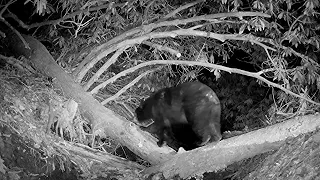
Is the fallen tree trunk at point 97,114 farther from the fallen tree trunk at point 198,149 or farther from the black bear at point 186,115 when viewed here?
A: the black bear at point 186,115

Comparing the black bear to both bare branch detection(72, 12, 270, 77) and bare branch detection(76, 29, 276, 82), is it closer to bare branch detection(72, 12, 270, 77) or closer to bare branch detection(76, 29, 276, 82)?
bare branch detection(76, 29, 276, 82)

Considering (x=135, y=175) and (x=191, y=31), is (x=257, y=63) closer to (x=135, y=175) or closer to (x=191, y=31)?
(x=191, y=31)

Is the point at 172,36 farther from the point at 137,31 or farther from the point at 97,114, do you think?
the point at 97,114

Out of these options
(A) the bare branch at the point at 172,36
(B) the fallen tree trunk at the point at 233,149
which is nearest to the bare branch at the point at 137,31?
(A) the bare branch at the point at 172,36

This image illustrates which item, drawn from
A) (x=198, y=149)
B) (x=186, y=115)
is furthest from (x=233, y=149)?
(x=186, y=115)

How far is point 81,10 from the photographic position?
477 centimetres

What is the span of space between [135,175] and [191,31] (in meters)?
1.80

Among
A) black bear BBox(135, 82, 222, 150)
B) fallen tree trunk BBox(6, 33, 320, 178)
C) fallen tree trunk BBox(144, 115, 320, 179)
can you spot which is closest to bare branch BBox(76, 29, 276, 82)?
fallen tree trunk BBox(6, 33, 320, 178)

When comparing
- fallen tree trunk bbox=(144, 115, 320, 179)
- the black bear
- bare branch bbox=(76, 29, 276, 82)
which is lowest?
fallen tree trunk bbox=(144, 115, 320, 179)

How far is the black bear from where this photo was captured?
11.8ft

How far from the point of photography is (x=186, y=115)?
365 centimetres

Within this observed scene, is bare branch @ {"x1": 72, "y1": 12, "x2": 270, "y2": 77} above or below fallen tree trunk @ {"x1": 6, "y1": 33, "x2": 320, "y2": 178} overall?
above

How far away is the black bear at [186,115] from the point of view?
3584 millimetres

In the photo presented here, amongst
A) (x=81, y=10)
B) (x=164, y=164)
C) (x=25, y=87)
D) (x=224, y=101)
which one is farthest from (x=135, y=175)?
(x=224, y=101)
